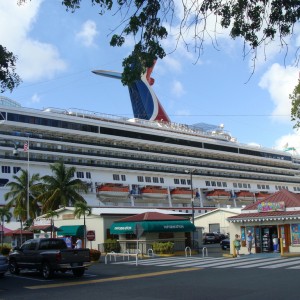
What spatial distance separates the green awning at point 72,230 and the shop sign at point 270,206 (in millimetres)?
14947

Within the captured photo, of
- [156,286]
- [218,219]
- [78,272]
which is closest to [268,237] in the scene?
[78,272]

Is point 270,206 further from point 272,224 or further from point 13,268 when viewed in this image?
point 13,268

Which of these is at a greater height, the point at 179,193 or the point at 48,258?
the point at 179,193

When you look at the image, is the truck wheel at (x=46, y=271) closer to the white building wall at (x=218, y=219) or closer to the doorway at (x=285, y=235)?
the doorway at (x=285, y=235)

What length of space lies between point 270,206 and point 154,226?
29.0 feet

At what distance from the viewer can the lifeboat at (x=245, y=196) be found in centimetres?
9188

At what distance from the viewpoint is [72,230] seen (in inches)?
1502

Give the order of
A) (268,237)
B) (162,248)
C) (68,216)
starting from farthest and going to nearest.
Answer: (68,216) < (162,248) < (268,237)

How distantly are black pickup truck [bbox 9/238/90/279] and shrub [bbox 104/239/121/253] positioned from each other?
585 inches

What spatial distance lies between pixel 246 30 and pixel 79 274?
49.4 feet

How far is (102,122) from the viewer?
74812 mm

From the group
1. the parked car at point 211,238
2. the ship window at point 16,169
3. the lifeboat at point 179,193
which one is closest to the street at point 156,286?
the parked car at point 211,238

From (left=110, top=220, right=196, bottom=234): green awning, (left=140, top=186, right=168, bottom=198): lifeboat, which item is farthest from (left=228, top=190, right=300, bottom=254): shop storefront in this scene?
(left=140, top=186, right=168, bottom=198): lifeboat

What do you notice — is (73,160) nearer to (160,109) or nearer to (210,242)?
(210,242)
